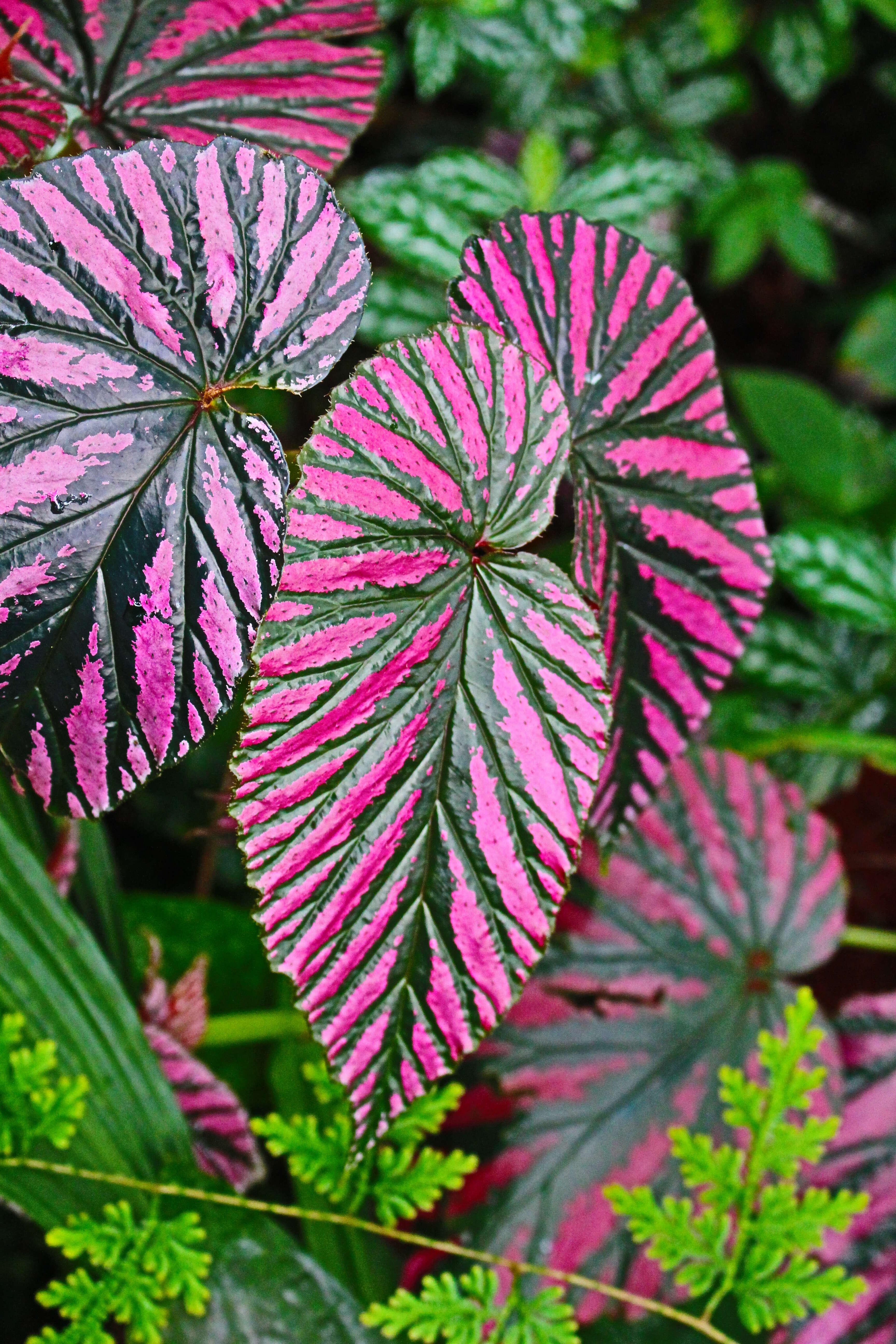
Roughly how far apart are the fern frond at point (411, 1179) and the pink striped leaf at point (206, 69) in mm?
497

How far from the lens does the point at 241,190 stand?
334mm

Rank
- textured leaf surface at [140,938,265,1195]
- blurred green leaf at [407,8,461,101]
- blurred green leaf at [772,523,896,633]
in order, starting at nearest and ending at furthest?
textured leaf surface at [140,938,265,1195] → blurred green leaf at [772,523,896,633] → blurred green leaf at [407,8,461,101]

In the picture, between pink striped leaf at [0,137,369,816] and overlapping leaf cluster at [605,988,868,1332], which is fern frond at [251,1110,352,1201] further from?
pink striped leaf at [0,137,369,816]

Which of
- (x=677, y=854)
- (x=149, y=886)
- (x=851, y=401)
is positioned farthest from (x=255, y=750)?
(x=851, y=401)

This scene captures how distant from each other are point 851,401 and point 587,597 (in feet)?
5.60

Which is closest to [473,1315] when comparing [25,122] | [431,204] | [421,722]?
[421,722]

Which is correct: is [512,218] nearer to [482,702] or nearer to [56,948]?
[482,702]

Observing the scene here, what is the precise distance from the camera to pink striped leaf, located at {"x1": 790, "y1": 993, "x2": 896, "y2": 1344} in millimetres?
632

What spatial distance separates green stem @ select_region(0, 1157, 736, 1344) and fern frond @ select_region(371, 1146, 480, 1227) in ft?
0.05

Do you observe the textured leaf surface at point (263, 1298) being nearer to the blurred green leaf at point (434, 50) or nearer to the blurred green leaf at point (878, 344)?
the blurred green leaf at point (434, 50)

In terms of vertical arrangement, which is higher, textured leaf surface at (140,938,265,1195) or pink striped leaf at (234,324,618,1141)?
pink striped leaf at (234,324,618,1141)

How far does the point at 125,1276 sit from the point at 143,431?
1.31ft


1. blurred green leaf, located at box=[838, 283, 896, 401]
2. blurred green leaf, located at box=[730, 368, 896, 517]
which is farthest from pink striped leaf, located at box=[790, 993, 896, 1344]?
blurred green leaf, located at box=[838, 283, 896, 401]

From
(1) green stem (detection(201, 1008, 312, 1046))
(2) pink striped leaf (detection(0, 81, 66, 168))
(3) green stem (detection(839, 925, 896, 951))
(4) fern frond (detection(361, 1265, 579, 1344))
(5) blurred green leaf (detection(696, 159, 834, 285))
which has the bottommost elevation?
(4) fern frond (detection(361, 1265, 579, 1344))
